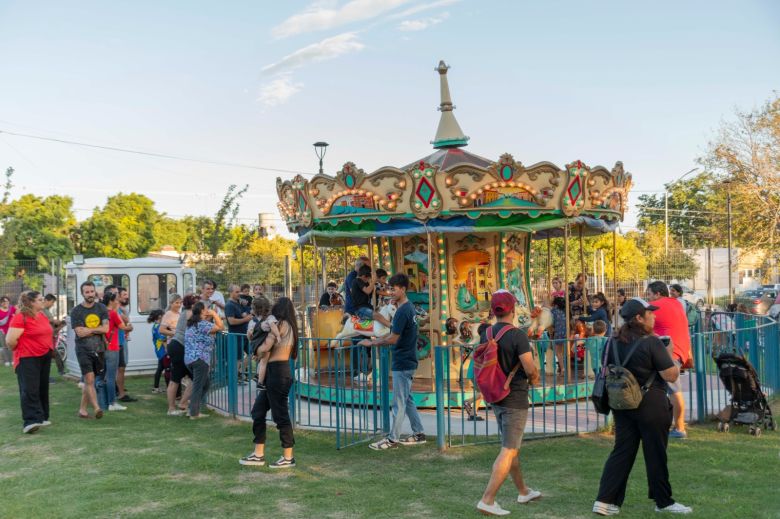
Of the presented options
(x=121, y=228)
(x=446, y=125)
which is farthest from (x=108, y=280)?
(x=121, y=228)

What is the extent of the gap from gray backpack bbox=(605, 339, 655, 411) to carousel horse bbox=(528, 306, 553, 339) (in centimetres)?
632

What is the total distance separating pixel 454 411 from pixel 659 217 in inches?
2131

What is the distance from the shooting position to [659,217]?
6006 cm

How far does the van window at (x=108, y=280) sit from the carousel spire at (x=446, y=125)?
7.17 m

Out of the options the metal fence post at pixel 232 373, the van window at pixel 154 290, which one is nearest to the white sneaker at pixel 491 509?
the metal fence post at pixel 232 373

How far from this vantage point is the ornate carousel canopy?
10625mm

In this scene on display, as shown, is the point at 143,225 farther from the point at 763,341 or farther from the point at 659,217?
the point at 763,341

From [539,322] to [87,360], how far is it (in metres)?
6.81

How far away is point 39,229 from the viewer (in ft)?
126

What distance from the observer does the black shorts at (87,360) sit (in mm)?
9930

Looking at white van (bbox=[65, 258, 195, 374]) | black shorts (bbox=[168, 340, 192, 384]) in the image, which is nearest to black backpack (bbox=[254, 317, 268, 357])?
black shorts (bbox=[168, 340, 192, 384])

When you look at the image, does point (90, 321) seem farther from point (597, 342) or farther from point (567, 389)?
point (597, 342)

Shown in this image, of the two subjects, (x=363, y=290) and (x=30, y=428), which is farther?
(x=363, y=290)

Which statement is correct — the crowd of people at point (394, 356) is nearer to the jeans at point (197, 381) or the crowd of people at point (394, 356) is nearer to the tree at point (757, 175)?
the jeans at point (197, 381)
